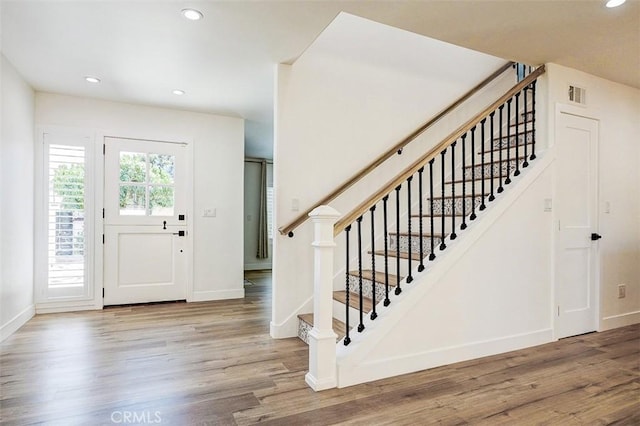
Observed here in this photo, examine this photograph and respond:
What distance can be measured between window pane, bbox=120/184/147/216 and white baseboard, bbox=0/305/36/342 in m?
1.32

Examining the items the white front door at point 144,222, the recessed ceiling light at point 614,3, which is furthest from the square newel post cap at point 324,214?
the white front door at point 144,222

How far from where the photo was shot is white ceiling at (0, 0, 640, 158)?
2287 mm

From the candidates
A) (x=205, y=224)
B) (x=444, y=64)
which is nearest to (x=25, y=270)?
(x=205, y=224)

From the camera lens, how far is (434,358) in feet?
8.27

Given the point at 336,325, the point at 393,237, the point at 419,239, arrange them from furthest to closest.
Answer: the point at 393,237 → the point at 419,239 → the point at 336,325

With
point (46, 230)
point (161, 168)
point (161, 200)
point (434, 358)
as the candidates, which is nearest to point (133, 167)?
point (161, 168)

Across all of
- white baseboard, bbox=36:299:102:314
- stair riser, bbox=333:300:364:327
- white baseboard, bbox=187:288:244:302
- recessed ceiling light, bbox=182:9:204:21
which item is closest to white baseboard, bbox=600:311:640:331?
stair riser, bbox=333:300:364:327

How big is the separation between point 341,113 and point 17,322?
143 inches

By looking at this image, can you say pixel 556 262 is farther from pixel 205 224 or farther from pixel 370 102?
pixel 205 224

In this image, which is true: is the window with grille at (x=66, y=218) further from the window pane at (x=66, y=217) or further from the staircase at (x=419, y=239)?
the staircase at (x=419, y=239)

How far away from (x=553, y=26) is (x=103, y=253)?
4817 millimetres

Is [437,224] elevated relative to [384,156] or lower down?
lower down

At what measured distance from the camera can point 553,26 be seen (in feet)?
8.23

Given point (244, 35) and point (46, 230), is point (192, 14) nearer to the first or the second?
point (244, 35)
